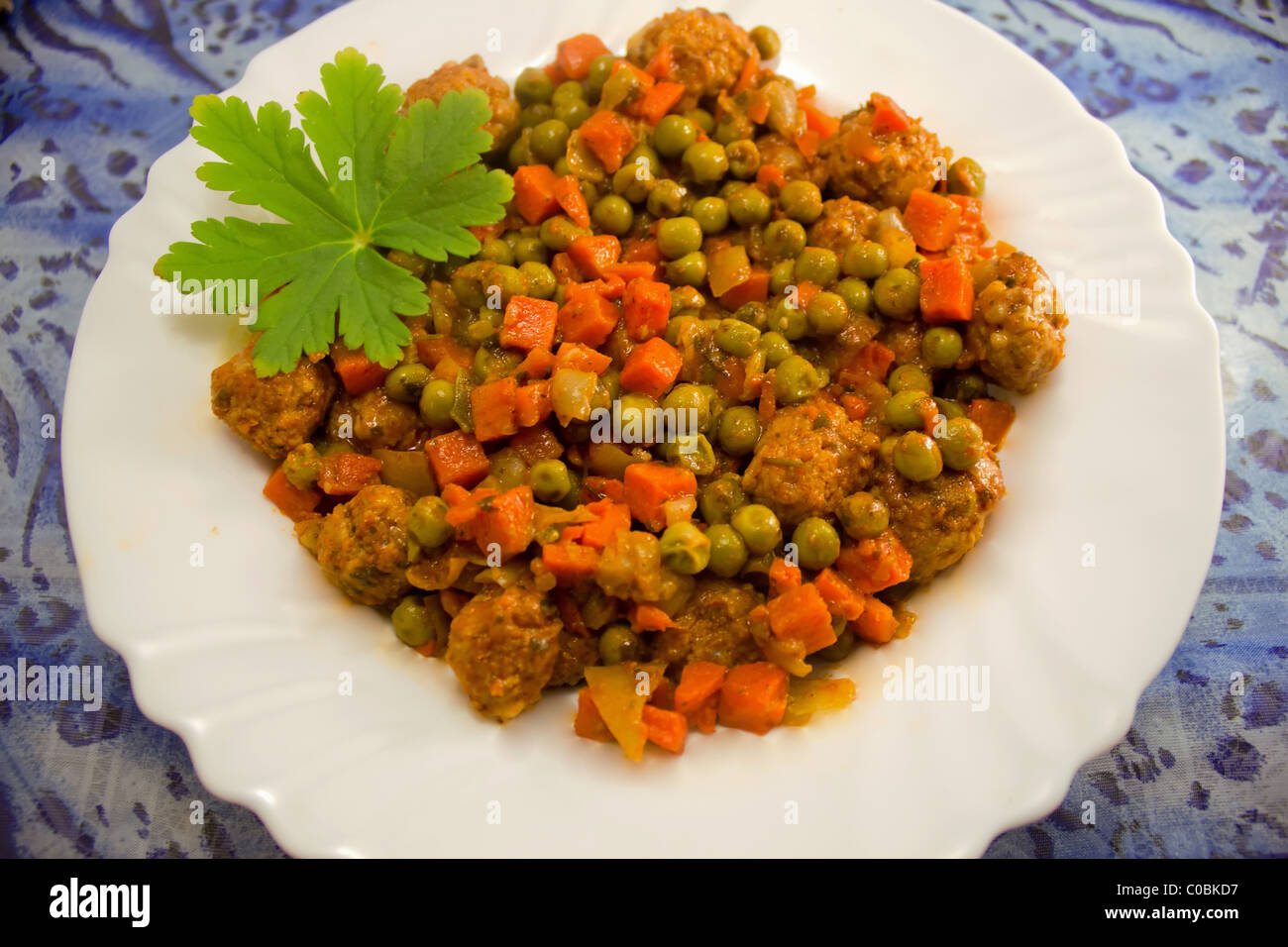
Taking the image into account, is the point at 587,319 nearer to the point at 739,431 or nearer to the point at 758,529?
the point at 739,431

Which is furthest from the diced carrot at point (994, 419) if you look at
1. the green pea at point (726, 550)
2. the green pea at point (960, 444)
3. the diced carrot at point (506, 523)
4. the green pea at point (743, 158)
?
the diced carrot at point (506, 523)

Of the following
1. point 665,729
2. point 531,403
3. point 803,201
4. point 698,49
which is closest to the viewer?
point 665,729

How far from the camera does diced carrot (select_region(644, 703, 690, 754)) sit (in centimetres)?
327

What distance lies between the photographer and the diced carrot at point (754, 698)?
133 inches

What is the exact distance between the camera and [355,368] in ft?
12.7

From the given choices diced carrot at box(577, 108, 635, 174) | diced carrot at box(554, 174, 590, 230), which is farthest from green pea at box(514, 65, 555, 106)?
diced carrot at box(554, 174, 590, 230)

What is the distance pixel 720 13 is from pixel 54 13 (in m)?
4.40

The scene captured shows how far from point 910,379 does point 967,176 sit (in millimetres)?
1081

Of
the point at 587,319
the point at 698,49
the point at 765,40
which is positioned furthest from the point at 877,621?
the point at 765,40

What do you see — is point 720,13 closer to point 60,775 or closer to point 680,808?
point 680,808

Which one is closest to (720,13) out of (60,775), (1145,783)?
(1145,783)

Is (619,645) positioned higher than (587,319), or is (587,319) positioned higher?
(587,319)

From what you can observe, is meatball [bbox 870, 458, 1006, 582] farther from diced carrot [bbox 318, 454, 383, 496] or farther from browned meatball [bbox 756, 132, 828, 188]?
diced carrot [bbox 318, 454, 383, 496]
